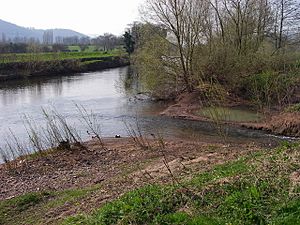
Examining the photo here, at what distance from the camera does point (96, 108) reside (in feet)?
97.4

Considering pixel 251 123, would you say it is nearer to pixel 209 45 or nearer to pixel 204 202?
pixel 209 45

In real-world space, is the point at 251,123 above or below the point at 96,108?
above

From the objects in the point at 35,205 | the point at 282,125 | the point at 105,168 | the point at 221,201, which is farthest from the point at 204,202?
the point at 282,125

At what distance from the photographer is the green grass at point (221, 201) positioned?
616 centimetres

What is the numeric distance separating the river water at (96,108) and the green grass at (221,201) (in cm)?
1158

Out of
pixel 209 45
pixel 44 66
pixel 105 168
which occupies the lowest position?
pixel 105 168

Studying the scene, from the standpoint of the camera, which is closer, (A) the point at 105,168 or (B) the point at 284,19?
(A) the point at 105,168

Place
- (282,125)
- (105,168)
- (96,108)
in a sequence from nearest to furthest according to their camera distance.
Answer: (105,168)
(282,125)
(96,108)

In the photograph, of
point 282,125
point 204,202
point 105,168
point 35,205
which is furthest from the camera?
point 282,125

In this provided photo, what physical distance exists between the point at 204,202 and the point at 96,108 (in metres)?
23.4

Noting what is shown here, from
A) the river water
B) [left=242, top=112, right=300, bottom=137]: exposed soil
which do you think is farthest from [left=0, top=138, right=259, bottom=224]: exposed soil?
[left=242, top=112, right=300, bottom=137]: exposed soil

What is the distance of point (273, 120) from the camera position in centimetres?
2119

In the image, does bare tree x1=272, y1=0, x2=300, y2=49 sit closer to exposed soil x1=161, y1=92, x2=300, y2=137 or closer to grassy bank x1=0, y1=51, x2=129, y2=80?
exposed soil x1=161, y1=92, x2=300, y2=137

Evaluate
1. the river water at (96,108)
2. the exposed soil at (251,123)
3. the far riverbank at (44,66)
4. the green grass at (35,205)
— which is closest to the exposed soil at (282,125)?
the exposed soil at (251,123)
